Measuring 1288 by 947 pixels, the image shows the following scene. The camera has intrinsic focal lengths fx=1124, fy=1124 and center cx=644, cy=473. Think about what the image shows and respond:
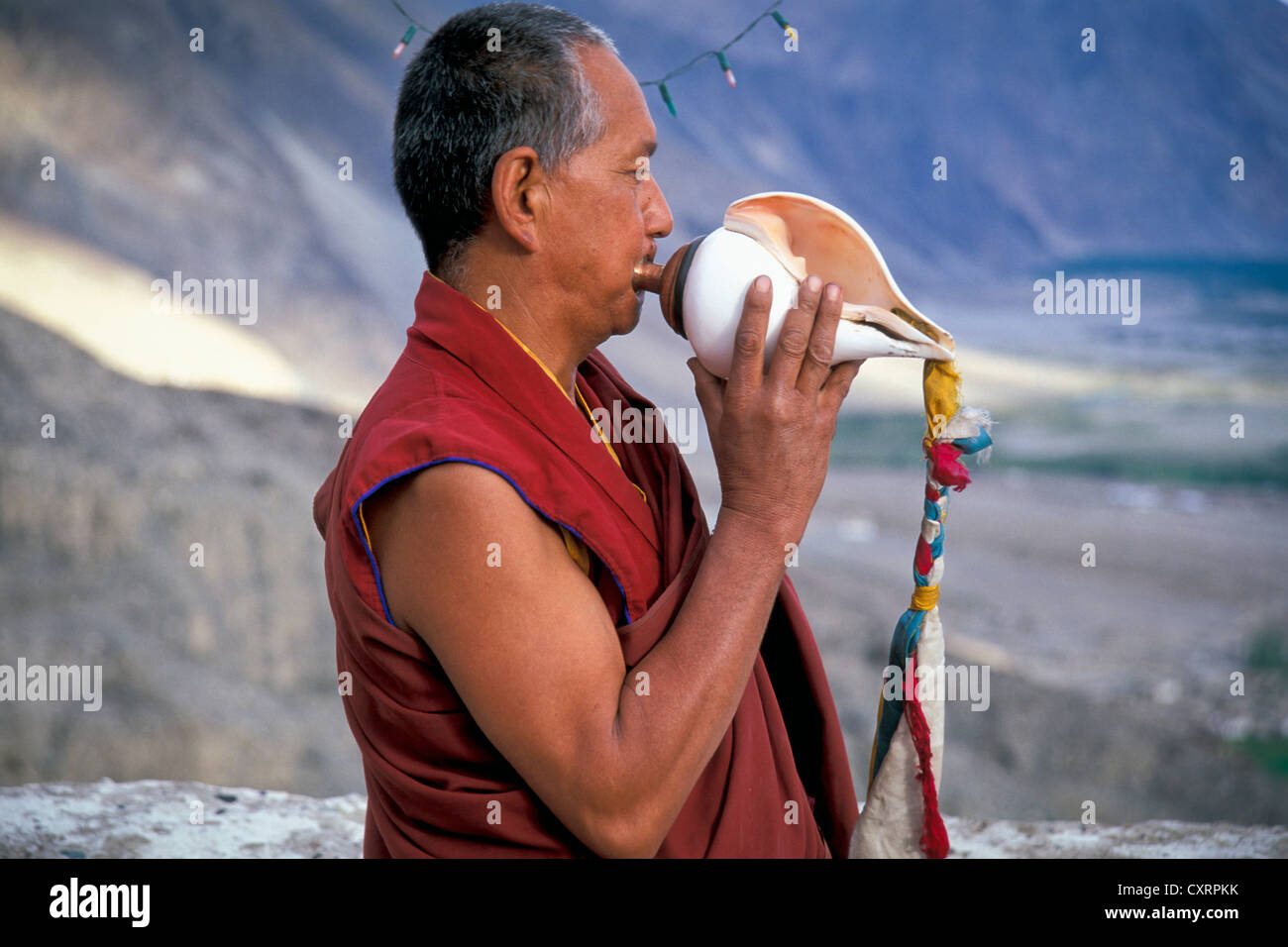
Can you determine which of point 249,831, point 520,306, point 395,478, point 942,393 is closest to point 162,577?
point 249,831

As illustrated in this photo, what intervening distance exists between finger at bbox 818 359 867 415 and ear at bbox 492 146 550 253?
14.5 inches

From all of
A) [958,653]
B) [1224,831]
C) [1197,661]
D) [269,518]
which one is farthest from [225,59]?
[1224,831]

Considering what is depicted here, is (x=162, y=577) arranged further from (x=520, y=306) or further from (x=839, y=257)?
(x=839, y=257)

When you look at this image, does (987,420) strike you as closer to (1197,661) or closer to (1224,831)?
(1224,831)

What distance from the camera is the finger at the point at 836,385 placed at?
49.2 inches

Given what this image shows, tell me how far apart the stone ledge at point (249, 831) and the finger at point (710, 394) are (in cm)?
161

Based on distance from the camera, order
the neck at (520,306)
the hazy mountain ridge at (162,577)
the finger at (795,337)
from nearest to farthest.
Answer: the finger at (795,337) < the neck at (520,306) < the hazy mountain ridge at (162,577)

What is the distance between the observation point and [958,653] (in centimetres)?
637

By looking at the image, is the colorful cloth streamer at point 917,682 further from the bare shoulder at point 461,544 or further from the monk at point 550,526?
the bare shoulder at point 461,544

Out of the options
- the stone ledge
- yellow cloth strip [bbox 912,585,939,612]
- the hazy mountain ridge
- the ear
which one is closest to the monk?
the ear

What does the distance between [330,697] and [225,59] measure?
27.4ft

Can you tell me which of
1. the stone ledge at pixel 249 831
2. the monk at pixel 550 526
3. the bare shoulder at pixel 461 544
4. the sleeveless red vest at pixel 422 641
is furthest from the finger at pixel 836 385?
the stone ledge at pixel 249 831

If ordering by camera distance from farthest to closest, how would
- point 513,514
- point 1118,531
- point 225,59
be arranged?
point 225,59, point 1118,531, point 513,514

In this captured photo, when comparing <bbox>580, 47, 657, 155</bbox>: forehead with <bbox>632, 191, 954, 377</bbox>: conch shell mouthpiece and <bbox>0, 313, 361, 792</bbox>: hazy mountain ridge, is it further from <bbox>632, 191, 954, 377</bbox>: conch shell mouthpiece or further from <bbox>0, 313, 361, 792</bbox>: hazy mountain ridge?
<bbox>0, 313, 361, 792</bbox>: hazy mountain ridge
